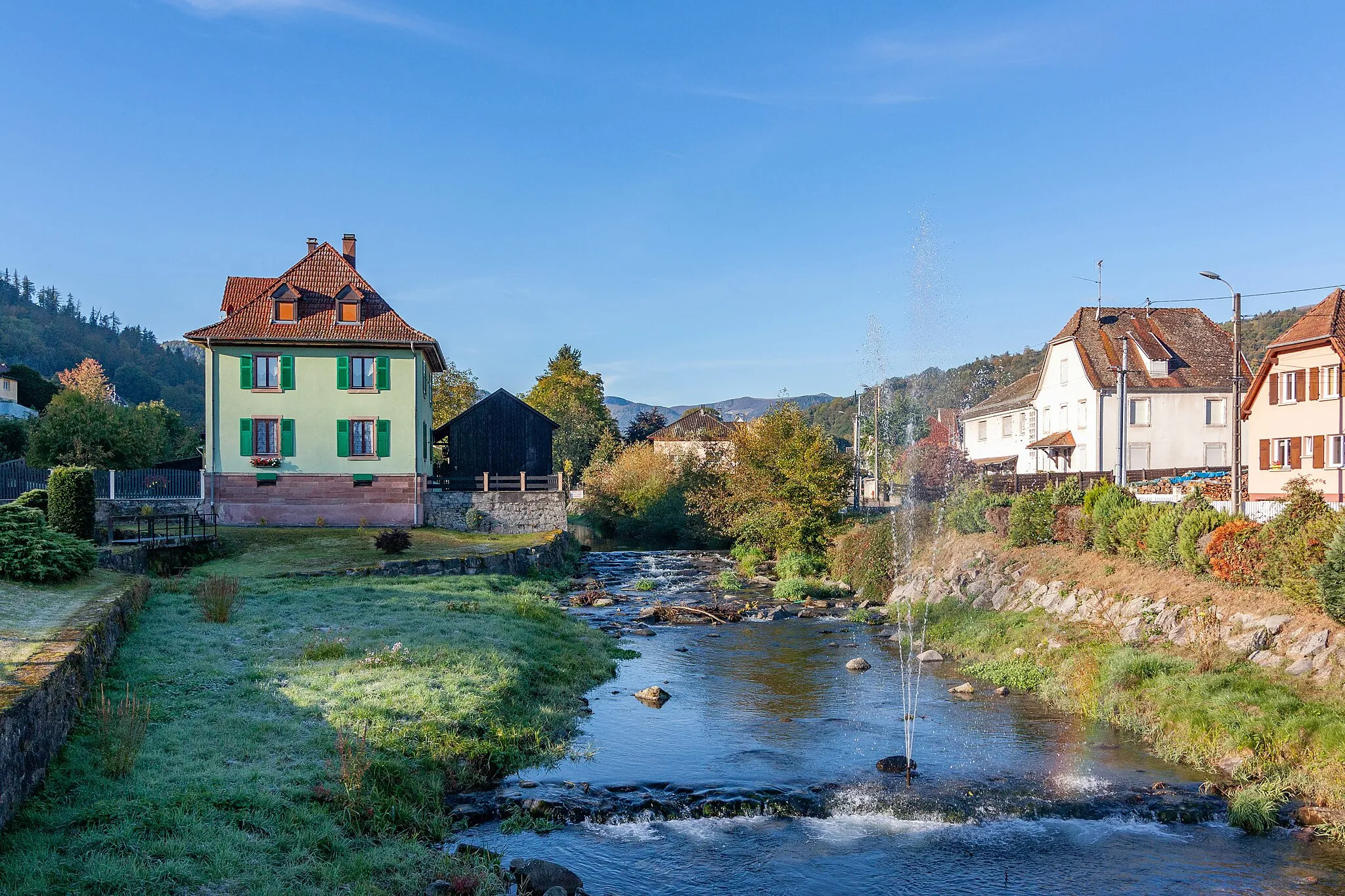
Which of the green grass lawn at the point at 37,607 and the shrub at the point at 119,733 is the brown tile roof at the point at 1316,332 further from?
the green grass lawn at the point at 37,607

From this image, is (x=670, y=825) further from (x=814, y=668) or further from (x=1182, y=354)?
(x=1182, y=354)

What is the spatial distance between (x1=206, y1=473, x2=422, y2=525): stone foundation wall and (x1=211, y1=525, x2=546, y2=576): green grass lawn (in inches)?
39.4

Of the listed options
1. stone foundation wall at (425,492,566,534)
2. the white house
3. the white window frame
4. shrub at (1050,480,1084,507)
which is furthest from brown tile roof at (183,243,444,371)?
the white window frame

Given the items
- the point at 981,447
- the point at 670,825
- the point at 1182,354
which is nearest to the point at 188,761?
the point at 670,825

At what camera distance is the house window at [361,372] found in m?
38.9

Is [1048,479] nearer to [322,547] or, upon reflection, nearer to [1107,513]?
[1107,513]

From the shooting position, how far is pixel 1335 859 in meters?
10.3

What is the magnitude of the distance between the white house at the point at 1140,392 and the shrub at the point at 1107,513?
22.4 meters

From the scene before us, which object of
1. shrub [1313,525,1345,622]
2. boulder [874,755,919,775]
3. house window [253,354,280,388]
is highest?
house window [253,354,280,388]

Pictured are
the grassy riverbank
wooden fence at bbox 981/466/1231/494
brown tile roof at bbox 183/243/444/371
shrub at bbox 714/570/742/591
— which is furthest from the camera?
brown tile roof at bbox 183/243/444/371

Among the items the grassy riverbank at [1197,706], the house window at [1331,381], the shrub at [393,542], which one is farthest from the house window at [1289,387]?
the shrub at [393,542]

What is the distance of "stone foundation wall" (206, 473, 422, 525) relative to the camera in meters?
38.2

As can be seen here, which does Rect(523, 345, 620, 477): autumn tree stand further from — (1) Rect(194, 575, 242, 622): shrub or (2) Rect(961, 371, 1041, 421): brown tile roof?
(1) Rect(194, 575, 242, 622): shrub

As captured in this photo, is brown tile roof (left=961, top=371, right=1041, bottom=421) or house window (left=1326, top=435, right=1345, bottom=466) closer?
house window (left=1326, top=435, right=1345, bottom=466)
